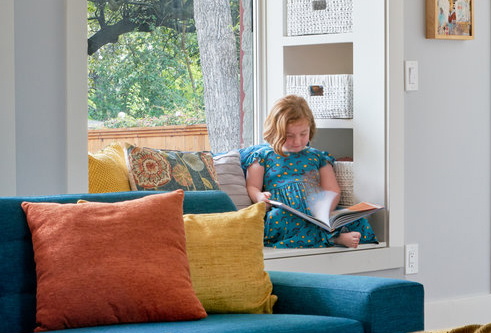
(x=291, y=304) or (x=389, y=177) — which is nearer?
(x=291, y=304)

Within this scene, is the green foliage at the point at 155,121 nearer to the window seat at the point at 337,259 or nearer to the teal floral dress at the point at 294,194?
the teal floral dress at the point at 294,194

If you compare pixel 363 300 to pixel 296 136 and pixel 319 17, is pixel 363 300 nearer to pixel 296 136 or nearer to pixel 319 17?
pixel 296 136

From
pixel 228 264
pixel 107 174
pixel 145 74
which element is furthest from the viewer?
pixel 145 74

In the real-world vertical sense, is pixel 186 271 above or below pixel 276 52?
below

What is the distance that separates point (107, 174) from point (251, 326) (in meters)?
1.09

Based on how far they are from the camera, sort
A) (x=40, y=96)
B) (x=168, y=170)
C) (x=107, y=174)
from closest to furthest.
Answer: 1. (x=40, y=96)
2. (x=107, y=174)
3. (x=168, y=170)

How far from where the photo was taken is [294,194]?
10.7ft

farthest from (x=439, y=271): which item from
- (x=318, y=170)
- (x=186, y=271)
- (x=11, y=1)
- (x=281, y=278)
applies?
(x=11, y=1)

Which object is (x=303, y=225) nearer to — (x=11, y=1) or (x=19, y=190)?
(x=19, y=190)

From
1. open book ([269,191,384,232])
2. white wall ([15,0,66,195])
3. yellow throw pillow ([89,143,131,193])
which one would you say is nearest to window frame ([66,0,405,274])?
open book ([269,191,384,232])

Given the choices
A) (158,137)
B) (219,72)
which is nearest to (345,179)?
(219,72)

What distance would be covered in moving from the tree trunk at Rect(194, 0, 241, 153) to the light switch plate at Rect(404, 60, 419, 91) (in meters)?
0.74

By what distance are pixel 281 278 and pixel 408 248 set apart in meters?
1.33

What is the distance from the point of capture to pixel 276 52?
3.55 meters
